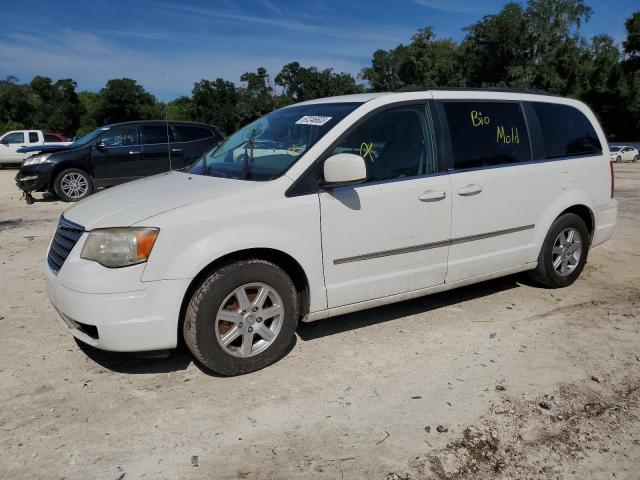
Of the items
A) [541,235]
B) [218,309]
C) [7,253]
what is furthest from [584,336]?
[7,253]

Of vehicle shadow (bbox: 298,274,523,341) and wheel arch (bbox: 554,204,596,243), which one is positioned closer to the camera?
vehicle shadow (bbox: 298,274,523,341)

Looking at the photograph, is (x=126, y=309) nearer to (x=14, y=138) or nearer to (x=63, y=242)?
(x=63, y=242)

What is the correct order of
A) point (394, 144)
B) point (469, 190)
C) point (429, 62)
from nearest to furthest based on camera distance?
point (394, 144) < point (469, 190) < point (429, 62)

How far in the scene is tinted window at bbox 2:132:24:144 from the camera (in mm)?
22078

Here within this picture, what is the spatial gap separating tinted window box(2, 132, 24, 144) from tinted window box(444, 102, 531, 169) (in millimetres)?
22411

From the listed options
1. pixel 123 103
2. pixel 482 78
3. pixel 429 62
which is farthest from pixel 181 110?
pixel 482 78

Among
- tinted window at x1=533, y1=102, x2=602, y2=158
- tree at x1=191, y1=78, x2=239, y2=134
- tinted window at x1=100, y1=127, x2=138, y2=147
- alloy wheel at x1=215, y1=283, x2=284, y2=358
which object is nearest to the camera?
alloy wheel at x1=215, y1=283, x2=284, y2=358

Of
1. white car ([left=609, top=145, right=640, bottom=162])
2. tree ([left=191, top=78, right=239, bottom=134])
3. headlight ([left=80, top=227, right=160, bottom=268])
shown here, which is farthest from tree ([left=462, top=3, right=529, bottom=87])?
headlight ([left=80, top=227, right=160, bottom=268])

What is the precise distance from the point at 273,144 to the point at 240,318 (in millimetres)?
1372

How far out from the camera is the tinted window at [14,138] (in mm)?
22078

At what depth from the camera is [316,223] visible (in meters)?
3.57

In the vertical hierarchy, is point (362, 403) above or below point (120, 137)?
below

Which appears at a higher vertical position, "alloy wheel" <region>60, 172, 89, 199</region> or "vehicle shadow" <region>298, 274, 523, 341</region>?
"alloy wheel" <region>60, 172, 89, 199</region>

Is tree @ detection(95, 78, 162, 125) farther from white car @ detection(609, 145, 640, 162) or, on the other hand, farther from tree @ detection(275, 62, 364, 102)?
white car @ detection(609, 145, 640, 162)
